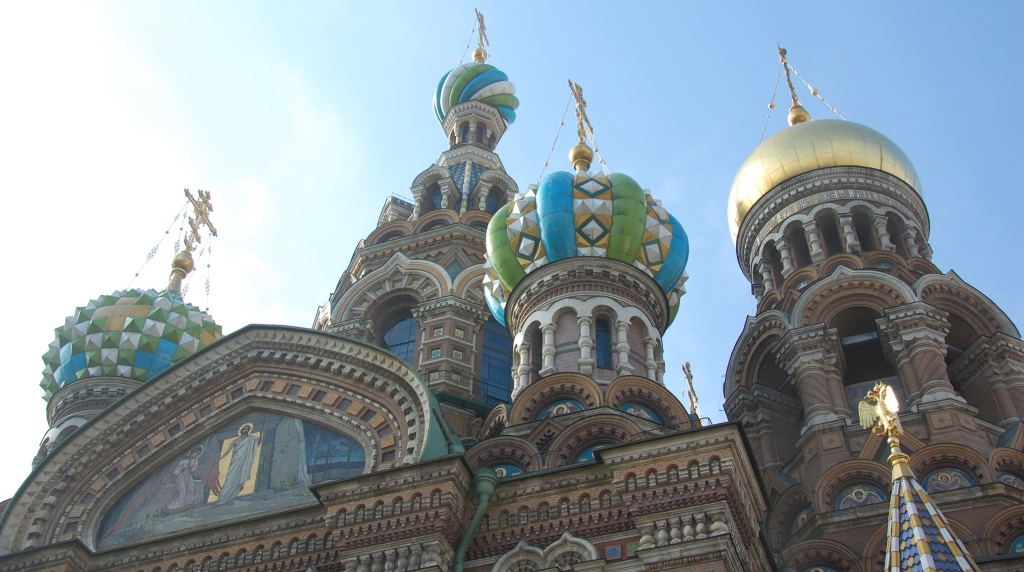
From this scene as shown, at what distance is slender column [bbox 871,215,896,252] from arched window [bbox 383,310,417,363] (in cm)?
660

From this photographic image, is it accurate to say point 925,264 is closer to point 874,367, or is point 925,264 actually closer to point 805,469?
point 874,367

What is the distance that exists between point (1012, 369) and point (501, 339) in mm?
6422

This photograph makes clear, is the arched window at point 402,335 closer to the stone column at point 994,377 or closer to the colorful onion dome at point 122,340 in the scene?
the colorful onion dome at point 122,340

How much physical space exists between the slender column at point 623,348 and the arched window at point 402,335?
12.7 ft

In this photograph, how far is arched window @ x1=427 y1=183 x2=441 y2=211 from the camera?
Answer: 18.8 metres

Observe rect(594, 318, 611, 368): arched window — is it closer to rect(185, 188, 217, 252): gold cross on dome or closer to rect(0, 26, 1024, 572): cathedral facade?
rect(0, 26, 1024, 572): cathedral facade

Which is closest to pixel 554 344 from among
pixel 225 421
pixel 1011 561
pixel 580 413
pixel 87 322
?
pixel 580 413

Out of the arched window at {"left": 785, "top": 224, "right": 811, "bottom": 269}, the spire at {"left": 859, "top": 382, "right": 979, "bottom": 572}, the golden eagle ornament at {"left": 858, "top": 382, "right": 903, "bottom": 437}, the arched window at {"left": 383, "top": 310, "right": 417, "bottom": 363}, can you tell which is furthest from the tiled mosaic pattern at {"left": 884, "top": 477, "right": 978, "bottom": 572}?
the arched window at {"left": 785, "top": 224, "right": 811, "bottom": 269}

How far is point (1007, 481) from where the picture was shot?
41.9 feet

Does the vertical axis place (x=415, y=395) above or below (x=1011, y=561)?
above

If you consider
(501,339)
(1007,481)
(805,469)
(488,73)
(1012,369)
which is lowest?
(1007,481)

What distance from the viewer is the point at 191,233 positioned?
20.6 meters

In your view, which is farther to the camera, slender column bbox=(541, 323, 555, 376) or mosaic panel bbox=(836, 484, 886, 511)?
mosaic panel bbox=(836, 484, 886, 511)

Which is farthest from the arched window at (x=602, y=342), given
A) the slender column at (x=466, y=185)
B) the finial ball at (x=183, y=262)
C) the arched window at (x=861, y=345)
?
the finial ball at (x=183, y=262)
